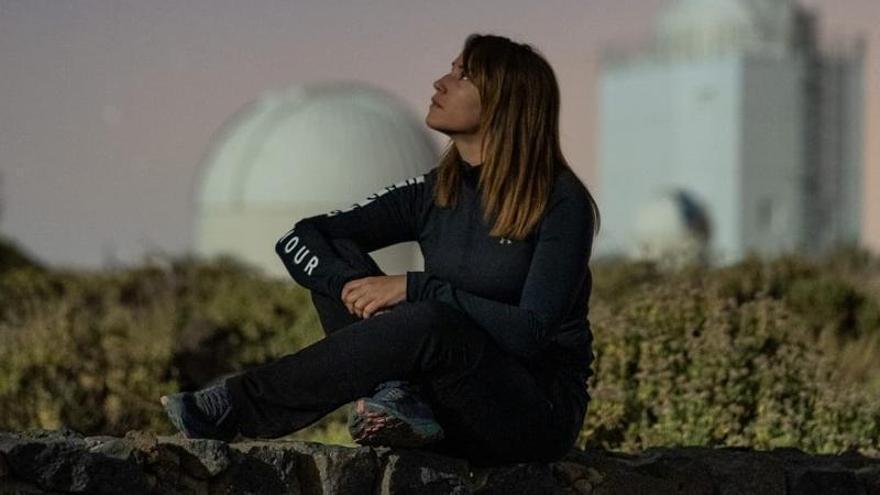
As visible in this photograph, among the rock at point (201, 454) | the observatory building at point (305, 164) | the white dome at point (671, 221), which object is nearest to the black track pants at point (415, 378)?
the rock at point (201, 454)

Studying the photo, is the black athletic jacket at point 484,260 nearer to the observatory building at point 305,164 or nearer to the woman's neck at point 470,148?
the woman's neck at point 470,148

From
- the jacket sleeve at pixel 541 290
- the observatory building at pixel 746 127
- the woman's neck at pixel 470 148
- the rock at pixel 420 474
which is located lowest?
the rock at pixel 420 474

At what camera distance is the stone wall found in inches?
195

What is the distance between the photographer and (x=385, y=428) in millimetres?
5148

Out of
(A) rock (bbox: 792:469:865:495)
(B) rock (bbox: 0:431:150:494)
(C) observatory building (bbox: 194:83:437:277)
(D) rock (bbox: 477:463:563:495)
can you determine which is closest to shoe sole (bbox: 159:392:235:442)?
(B) rock (bbox: 0:431:150:494)

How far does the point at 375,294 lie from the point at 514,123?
0.61 meters

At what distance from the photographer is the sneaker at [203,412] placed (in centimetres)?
516

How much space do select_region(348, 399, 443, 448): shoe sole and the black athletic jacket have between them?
0.32 metres

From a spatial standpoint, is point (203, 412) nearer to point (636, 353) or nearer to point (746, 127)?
point (636, 353)

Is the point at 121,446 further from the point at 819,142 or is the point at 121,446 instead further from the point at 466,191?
the point at 819,142

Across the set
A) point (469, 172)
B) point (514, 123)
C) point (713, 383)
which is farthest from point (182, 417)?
point (713, 383)

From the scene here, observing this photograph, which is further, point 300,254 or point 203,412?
point 300,254

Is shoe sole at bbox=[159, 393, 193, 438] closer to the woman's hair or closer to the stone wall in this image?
the stone wall

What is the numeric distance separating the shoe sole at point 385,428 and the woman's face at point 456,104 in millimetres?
834
